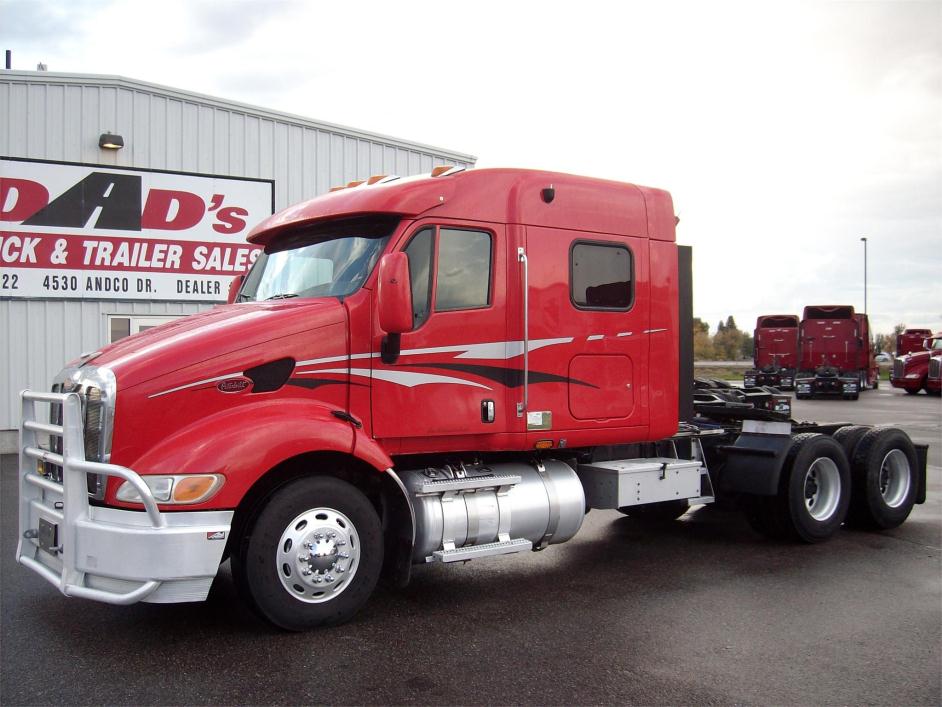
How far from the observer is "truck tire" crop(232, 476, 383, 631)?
16.8ft

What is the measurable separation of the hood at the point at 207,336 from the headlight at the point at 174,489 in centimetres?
58

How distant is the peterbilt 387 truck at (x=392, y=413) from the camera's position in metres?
4.96

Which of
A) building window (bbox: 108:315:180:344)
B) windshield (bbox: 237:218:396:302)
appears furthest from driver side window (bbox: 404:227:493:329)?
building window (bbox: 108:315:180:344)

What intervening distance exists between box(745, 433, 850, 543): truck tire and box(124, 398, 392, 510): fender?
4158mm

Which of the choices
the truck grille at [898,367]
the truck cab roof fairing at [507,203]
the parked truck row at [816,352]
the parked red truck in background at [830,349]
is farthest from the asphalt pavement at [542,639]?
the truck grille at [898,367]

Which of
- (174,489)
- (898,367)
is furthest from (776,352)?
(174,489)

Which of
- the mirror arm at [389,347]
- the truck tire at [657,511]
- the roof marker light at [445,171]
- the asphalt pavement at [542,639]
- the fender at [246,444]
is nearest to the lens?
the asphalt pavement at [542,639]

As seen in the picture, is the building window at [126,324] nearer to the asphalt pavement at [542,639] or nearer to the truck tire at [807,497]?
the asphalt pavement at [542,639]

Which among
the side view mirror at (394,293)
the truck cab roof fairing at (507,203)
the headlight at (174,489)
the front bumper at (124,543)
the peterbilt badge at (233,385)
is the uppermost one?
the truck cab roof fairing at (507,203)

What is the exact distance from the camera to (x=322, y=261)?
618cm

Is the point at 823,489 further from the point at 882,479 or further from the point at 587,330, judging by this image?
the point at 587,330

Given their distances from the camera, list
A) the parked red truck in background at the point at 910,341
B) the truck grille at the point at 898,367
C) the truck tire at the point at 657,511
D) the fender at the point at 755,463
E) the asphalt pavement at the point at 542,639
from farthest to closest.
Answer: the parked red truck in background at the point at 910,341, the truck grille at the point at 898,367, the truck tire at the point at 657,511, the fender at the point at 755,463, the asphalt pavement at the point at 542,639

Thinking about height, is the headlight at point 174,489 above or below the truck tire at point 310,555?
above

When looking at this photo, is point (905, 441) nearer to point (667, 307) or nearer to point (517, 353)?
point (667, 307)
